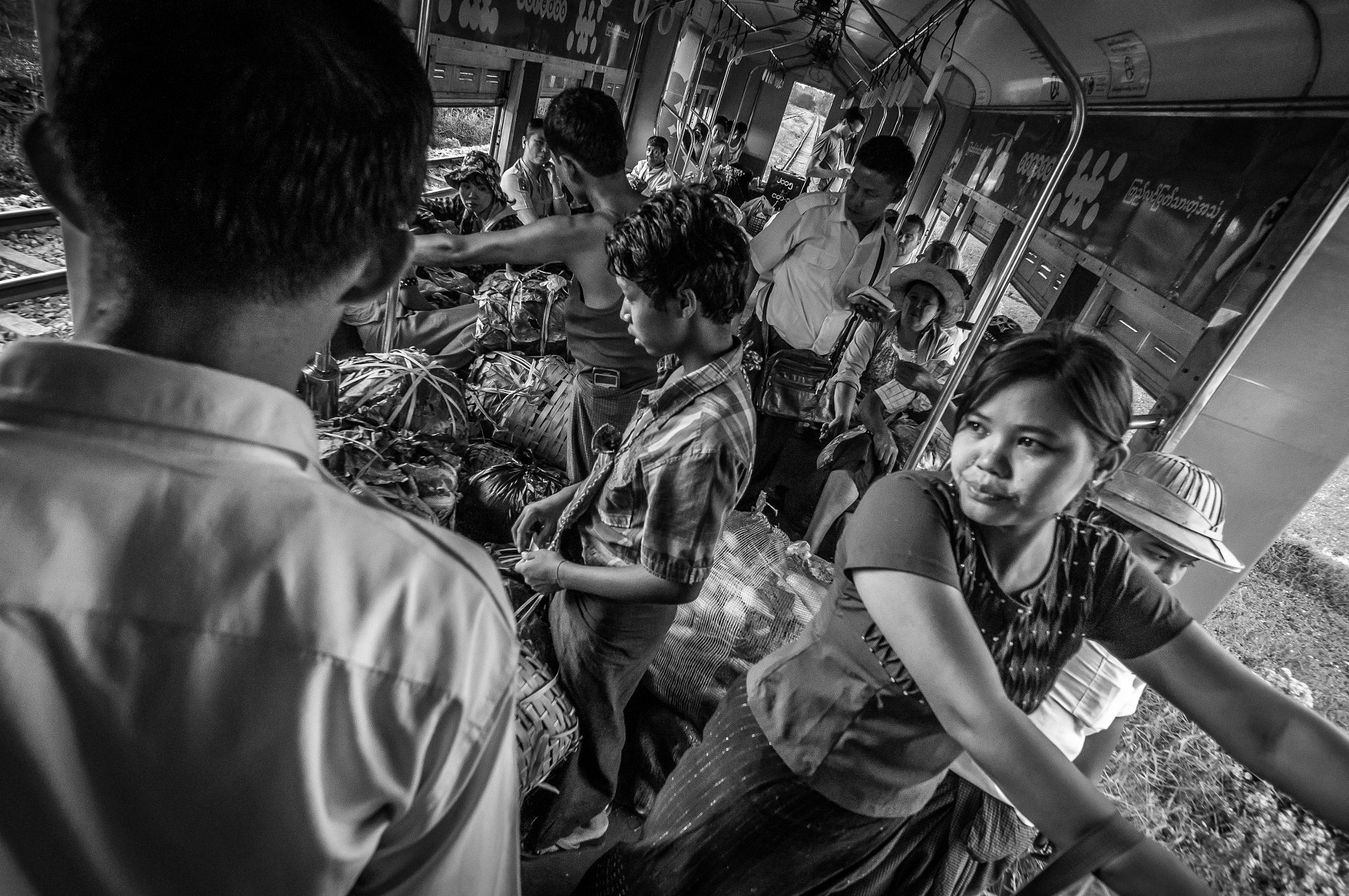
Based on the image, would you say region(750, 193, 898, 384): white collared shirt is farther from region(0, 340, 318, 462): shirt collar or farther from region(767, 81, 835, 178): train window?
region(767, 81, 835, 178): train window

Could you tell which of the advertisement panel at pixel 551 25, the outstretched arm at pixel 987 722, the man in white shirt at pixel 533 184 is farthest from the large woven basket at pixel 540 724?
the man in white shirt at pixel 533 184

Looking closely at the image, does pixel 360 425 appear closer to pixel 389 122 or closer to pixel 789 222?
pixel 389 122

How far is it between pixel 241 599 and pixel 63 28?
48 cm

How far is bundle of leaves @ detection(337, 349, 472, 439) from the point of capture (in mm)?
2361

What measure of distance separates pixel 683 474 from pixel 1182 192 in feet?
13.0

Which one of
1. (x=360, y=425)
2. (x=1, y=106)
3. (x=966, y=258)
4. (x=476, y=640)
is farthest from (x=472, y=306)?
(x=966, y=258)

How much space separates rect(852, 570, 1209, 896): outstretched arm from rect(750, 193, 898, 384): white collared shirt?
2.98 meters

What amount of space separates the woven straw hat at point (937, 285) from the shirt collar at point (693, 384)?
7.46ft

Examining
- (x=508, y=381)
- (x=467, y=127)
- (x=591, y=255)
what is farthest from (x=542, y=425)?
(x=467, y=127)

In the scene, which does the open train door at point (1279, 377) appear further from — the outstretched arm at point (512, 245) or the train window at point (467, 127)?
the train window at point (467, 127)

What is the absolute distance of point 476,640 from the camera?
55 centimetres

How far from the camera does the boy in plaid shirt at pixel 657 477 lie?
150 centimetres

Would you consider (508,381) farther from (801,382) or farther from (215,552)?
(215,552)

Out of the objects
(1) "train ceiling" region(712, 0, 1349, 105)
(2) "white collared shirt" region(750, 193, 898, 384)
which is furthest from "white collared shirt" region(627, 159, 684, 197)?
(2) "white collared shirt" region(750, 193, 898, 384)
